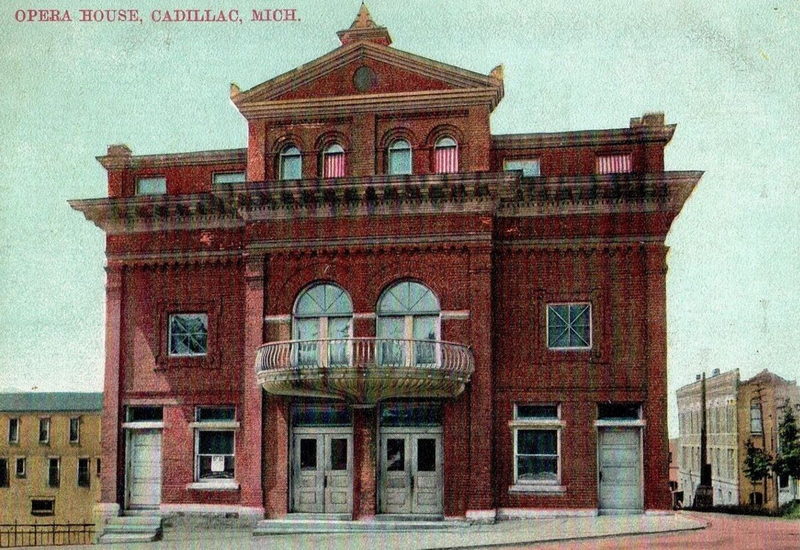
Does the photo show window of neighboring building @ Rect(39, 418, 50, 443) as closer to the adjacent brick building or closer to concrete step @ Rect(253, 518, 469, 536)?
the adjacent brick building

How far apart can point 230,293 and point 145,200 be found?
3216 millimetres

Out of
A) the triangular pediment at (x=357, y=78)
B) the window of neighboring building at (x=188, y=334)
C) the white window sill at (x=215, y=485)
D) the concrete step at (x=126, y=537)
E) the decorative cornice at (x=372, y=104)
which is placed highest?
the triangular pediment at (x=357, y=78)

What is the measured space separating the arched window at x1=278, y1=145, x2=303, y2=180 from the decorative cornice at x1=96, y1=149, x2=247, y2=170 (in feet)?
4.31

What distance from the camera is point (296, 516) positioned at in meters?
24.8

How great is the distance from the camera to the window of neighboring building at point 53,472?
6444 cm

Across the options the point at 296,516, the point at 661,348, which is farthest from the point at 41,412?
the point at 661,348

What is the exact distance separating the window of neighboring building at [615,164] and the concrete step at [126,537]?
13962 mm

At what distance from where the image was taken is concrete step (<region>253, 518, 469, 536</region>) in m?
23.8

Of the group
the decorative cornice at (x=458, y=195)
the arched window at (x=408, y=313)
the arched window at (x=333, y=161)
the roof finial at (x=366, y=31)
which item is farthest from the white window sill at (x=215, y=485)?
the roof finial at (x=366, y=31)

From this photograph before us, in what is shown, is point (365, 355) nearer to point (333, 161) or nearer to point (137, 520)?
point (333, 161)

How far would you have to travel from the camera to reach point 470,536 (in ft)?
72.4

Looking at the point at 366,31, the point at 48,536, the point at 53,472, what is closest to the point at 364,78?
the point at 366,31

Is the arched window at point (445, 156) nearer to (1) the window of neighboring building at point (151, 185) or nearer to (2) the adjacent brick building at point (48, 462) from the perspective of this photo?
(1) the window of neighboring building at point (151, 185)

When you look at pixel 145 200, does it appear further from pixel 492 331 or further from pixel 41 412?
pixel 41 412
